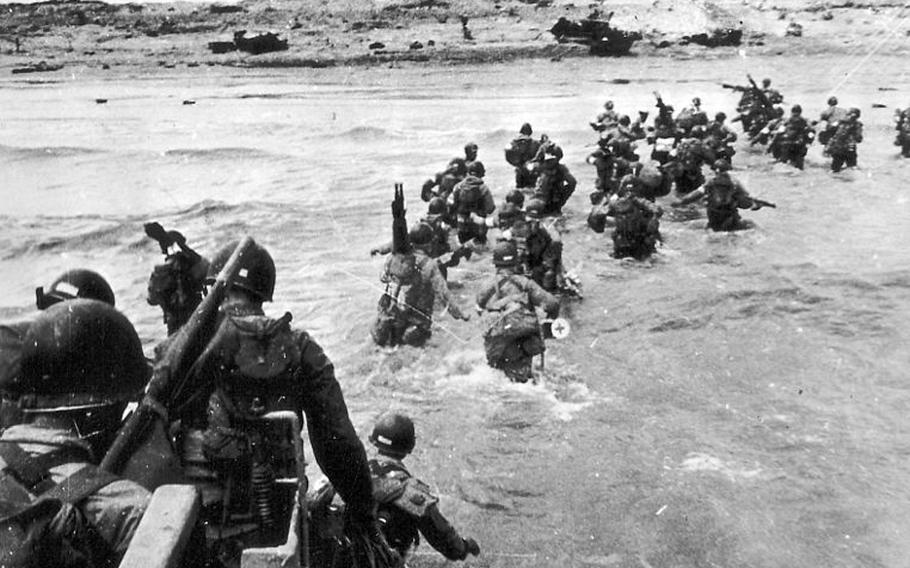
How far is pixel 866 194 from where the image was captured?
58.3 feet

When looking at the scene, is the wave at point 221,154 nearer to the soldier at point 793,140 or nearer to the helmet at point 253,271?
the soldier at point 793,140

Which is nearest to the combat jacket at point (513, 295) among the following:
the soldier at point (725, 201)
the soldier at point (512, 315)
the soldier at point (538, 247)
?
the soldier at point (512, 315)

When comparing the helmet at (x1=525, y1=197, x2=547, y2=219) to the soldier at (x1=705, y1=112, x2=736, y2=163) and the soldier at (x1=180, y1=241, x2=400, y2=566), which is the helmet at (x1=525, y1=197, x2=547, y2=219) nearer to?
the soldier at (x1=180, y1=241, x2=400, y2=566)

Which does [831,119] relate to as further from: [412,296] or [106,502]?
[106,502]

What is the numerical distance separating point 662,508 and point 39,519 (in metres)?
5.59

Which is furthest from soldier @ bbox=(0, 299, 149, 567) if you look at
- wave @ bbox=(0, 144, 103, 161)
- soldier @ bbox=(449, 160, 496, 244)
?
wave @ bbox=(0, 144, 103, 161)

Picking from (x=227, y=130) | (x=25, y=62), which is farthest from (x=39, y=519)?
(x=25, y=62)

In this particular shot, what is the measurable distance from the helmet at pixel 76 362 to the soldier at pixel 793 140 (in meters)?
18.6

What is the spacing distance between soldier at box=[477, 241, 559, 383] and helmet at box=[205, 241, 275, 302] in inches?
178

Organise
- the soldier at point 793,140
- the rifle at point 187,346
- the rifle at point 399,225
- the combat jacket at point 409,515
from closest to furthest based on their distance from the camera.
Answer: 1. the rifle at point 187,346
2. the combat jacket at point 409,515
3. the rifle at point 399,225
4. the soldier at point 793,140

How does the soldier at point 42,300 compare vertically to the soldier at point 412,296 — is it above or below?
above

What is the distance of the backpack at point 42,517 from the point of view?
268 centimetres

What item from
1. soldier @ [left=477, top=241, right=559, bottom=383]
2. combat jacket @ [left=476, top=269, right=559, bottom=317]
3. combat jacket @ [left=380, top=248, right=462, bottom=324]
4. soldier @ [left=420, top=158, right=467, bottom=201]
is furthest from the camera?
soldier @ [left=420, top=158, right=467, bottom=201]

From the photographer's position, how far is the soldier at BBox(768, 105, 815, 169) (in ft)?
64.4
